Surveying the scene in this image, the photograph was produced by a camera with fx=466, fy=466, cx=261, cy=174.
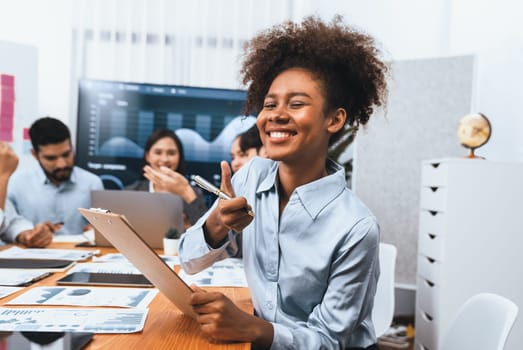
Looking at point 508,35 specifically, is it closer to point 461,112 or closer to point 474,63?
point 474,63

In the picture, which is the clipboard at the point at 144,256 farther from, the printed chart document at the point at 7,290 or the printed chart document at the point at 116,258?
the printed chart document at the point at 116,258

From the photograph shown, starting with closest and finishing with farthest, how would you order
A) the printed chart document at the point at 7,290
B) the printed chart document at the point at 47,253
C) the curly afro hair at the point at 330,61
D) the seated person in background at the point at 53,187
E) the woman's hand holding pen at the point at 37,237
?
the printed chart document at the point at 7,290 < the curly afro hair at the point at 330,61 < the printed chart document at the point at 47,253 < the woman's hand holding pen at the point at 37,237 < the seated person in background at the point at 53,187

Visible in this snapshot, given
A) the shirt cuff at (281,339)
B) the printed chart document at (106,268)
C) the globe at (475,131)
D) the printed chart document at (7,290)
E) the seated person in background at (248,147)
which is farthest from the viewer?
the seated person in background at (248,147)

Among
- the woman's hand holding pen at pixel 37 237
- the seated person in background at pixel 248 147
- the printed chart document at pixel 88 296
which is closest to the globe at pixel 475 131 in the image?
the seated person in background at pixel 248 147

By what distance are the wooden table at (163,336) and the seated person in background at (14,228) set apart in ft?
2.33

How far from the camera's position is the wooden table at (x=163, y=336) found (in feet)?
2.50

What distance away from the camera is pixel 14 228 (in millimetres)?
1745

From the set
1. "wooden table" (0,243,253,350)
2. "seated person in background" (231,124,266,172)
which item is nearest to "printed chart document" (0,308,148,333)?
"wooden table" (0,243,253,350)

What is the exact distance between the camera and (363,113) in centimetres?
129

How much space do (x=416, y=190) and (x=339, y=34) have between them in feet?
5.98

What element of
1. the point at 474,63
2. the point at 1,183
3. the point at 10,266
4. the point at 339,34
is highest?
the point at 474,63

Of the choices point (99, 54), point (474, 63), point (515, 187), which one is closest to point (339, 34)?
point (515, 187)

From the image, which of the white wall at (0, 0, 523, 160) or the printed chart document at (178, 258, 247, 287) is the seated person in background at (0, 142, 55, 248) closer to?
the printed chart document at (178, 258, 247, 287)

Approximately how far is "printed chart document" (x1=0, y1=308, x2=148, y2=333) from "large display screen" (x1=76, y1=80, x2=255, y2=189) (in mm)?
2198
